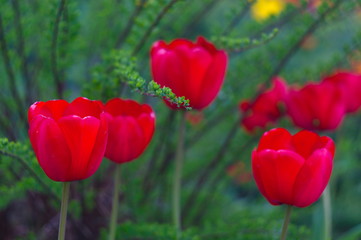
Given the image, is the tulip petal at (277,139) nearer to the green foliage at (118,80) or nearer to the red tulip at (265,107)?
the green foliage at (118,80)

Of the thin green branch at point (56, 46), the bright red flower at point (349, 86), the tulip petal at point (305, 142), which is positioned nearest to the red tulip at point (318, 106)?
the bright red flower at point (349, 86)

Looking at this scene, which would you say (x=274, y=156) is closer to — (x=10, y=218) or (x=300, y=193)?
(x=300, y=193)

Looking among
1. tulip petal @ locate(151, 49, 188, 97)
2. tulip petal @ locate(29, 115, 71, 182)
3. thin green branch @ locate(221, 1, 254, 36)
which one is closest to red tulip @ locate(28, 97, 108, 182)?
tulip petal @ locate(29, 115, 71, 182)

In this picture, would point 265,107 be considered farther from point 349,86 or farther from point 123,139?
→ point 123,139

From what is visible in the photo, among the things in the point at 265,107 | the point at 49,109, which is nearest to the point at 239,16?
the point at 265,107

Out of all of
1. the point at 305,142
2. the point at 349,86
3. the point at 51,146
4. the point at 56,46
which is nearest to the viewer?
the point at 51,146

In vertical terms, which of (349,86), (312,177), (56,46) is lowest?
(312,177)

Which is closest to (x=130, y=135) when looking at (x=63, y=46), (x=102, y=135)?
(x=102, y=135)
